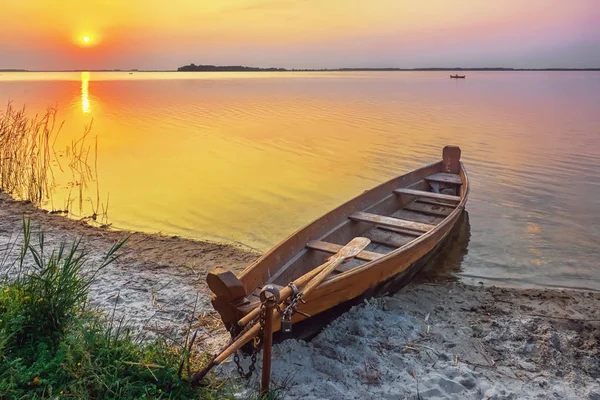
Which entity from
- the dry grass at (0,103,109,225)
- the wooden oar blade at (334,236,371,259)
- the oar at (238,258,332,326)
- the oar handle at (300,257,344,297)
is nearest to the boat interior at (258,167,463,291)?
the wooden oar blade at (334,236,371,259)

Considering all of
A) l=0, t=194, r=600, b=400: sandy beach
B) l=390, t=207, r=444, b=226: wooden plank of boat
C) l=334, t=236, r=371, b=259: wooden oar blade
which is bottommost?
l=0, t=194, r=600, b=400: sandy beach

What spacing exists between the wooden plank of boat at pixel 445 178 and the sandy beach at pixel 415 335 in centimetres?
334

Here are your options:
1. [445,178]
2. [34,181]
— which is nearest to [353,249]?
[445,178]

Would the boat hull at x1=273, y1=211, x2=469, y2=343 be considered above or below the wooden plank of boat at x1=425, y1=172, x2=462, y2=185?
below

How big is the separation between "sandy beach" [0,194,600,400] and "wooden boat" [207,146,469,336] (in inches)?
14.8

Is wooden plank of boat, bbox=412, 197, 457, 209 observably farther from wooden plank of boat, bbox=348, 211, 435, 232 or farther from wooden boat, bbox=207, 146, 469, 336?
wooden plank of boat, bbox=348, 211, 435, 232

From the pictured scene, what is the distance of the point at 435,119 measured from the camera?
77.8 ft

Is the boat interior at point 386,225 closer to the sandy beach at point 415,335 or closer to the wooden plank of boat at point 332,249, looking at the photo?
the wooden plank of boat at point 332,249

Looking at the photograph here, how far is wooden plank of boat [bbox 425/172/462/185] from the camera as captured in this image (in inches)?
357

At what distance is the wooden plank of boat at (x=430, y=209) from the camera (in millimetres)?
7809

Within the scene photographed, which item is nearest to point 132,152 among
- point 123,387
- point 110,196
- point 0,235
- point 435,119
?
point 110,196

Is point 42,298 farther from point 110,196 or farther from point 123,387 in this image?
point 110,196

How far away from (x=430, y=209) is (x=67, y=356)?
6.33 m

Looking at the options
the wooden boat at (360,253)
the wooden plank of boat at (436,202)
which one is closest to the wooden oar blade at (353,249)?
the wooden boat at (360,253)
